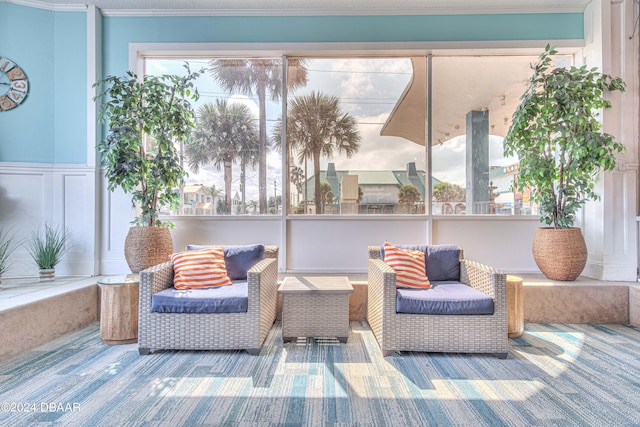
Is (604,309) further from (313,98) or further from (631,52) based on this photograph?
(313,98)

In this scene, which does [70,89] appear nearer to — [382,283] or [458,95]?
[382,283]

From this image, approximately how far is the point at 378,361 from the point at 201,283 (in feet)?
5.24

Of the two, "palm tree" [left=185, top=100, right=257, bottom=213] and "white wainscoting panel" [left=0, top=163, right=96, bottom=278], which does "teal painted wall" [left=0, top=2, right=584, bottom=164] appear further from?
"palm tree" [left=185, top=100, right=257, bottom=213]

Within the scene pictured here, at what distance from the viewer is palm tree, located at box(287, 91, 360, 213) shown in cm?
409

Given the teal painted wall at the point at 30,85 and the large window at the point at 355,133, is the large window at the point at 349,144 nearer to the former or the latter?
the large window at the point at 355,133

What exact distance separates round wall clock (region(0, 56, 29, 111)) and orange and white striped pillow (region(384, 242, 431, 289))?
445 cm

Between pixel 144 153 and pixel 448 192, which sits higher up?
pixel 144 153

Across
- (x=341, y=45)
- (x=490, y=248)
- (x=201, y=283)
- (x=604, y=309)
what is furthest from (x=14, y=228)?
(x=604, y=309)

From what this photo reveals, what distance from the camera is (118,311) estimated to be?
109 inches

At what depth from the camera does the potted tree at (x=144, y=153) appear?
3.37 metres

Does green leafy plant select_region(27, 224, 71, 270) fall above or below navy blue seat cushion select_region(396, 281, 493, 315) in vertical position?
above

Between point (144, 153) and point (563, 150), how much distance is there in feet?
14.9

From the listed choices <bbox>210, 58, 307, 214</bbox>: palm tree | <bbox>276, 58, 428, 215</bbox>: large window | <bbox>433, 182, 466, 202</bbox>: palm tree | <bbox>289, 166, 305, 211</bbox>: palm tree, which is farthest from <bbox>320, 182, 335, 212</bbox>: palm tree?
<bbox>433, 182, 466, 202</bbox>: palm tree

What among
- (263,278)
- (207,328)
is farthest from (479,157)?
(207,328)
